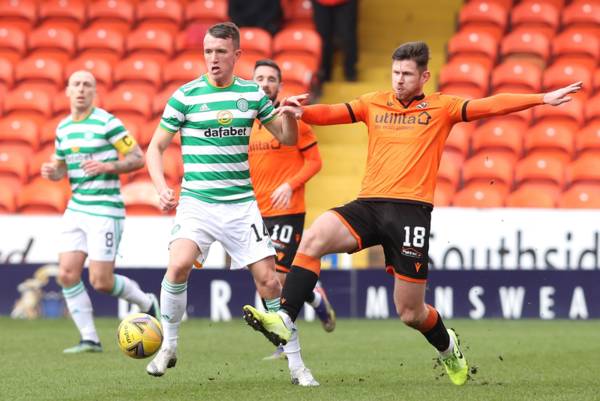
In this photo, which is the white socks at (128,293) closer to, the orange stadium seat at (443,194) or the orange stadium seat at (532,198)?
the orange stadium seat at (443,194)

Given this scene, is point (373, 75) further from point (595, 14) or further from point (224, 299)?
point (224, 299)

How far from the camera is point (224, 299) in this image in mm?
13906

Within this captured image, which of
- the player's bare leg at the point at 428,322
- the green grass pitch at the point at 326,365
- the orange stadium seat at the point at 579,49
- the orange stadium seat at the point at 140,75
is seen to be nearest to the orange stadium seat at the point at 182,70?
the orange stadium seat at the point at 140,75

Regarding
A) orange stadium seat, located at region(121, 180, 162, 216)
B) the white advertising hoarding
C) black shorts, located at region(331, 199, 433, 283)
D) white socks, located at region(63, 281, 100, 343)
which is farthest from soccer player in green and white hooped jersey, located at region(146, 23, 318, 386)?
orange stadium seat, located at region(121, 180, 162, 216)

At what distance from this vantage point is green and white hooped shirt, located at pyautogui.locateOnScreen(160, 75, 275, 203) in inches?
305

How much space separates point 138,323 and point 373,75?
10.7 m

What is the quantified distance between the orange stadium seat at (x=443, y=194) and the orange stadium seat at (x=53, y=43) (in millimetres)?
6229

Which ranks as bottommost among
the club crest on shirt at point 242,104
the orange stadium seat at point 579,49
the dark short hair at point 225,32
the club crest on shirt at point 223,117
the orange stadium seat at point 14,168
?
the orange stadium seat at point 14,168

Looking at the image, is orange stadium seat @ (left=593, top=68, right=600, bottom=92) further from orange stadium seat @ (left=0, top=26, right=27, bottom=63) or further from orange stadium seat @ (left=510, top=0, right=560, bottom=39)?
orange stadium seat @ (left=0, top=26, right=27, bottom=63)

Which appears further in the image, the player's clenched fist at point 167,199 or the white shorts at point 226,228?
the white shorts at point 226,228

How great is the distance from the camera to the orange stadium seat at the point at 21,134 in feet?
54.0

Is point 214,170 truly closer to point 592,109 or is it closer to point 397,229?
point 397,229

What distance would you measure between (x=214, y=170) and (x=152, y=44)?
34.9 feet

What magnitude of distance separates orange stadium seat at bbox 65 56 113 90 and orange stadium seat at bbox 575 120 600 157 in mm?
6529
